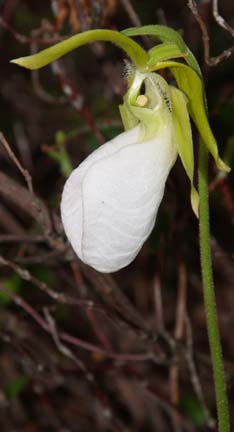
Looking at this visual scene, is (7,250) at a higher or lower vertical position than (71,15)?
lower

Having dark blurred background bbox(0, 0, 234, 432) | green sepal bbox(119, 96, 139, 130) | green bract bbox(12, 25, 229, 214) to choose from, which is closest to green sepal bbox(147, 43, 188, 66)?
green bract bbox(12, 25, 229, 214)

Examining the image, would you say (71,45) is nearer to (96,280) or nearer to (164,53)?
(164,53)

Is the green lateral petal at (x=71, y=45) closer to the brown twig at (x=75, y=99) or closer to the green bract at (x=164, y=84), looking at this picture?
the green bract at (x=164, y=84)

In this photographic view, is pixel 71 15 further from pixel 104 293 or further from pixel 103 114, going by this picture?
pixel 104 293

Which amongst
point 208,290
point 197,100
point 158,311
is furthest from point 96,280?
point 197,100

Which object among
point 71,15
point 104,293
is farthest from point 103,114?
point 104,293

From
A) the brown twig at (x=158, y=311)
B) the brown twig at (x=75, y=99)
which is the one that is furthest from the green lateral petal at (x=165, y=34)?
the brown twig at (x=158, y=311)

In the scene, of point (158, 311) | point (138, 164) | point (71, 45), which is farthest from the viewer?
point (158, 311)
